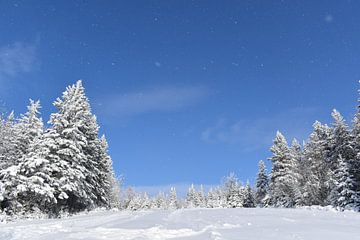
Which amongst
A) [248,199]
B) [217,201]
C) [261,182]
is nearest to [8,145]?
[261,182]

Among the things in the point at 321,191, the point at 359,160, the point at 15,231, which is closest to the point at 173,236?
the point at 15,231

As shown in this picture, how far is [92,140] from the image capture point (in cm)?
3850

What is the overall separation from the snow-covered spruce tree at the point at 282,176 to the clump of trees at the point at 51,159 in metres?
27.8

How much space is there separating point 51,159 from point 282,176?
3725 cm

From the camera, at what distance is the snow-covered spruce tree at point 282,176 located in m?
54.8

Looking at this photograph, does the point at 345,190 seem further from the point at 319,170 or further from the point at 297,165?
the point at 297,165

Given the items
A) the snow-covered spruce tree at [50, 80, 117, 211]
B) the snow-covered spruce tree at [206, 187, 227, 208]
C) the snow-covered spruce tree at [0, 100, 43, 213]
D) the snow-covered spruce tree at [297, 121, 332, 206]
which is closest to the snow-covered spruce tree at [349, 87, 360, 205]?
the snow-covered spruce tree at [297, 121, 332, 206]

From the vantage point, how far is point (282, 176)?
186ft

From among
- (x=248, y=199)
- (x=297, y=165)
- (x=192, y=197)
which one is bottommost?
(x=248, y=199)

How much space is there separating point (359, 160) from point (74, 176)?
28.1 metres

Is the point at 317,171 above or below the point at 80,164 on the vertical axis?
above

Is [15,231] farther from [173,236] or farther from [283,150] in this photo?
[283,150]

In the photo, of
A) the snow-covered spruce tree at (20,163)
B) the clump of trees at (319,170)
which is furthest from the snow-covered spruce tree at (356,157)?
the snow-covered spruce tree at (20,163)

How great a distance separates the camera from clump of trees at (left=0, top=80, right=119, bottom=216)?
1067 inches
